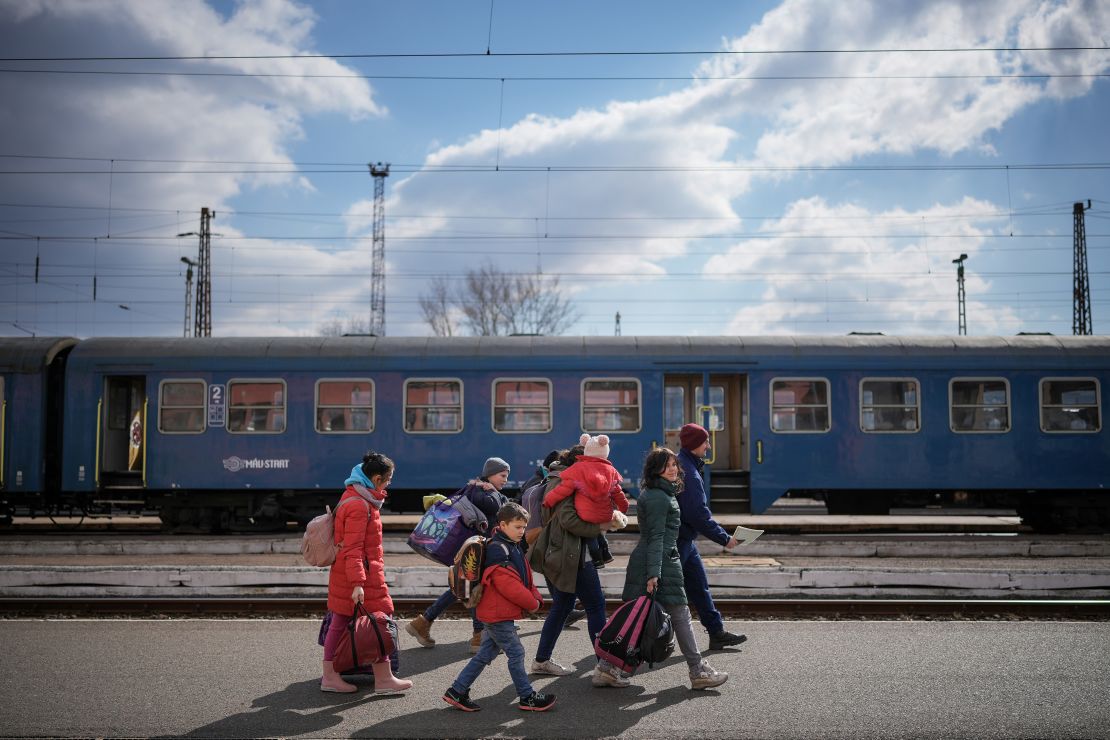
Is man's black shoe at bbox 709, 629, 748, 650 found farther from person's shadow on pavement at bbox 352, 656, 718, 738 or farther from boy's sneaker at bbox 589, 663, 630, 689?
boy's sneaker at bbox 589, 663, 630, 689

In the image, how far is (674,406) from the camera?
45.1ft

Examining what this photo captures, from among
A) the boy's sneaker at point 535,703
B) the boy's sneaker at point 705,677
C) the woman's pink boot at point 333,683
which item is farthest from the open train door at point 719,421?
the woman's pink boot at point 333,683

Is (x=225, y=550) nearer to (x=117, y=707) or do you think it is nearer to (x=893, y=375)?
(x=117, y=707)

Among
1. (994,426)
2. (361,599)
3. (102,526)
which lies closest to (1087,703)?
(361,599)

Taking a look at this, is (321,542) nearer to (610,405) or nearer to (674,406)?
(610,405)

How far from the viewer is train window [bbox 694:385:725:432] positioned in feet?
45.1

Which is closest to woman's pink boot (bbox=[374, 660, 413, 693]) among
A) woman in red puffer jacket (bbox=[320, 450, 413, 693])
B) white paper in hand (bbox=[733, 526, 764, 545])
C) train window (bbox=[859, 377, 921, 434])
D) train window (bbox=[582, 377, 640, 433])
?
woman in red puffer jacket (bbox=[320, 450, 413, 693])

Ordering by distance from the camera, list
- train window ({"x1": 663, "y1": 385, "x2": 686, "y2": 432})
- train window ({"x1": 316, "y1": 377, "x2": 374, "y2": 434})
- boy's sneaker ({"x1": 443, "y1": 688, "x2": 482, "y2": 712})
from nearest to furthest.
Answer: boy's sneaker ({"x1": 443, "y1": 688, "x2": 482, "y2": 712}) < train window ({"x1": 316, "y1": 377, "x2": 374, "y2": 434}) < train window ({"x1": 663, "y1": 385, "x2": 686, "y2": 432})

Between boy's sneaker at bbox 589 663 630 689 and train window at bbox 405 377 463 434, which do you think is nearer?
boy's sneaker at bbox 589 663 630 689

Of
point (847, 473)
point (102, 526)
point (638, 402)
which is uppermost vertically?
point (638, 402)

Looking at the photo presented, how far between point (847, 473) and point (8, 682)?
38.2ft

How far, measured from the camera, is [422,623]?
6684 millimetres

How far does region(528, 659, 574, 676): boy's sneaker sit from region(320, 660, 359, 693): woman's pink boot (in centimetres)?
130

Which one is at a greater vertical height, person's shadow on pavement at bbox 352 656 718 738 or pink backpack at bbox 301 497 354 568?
pink backpack at bbox 301 497 354 568
